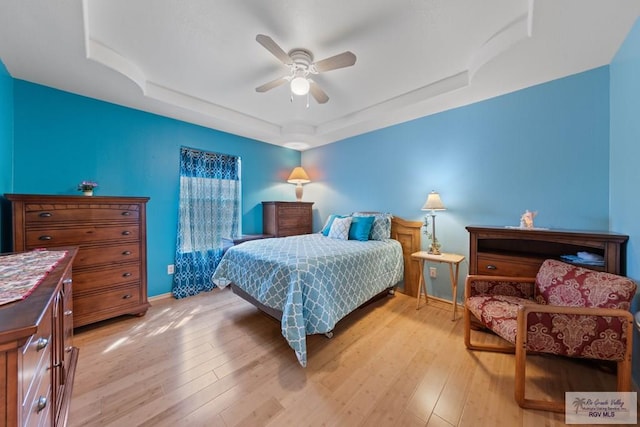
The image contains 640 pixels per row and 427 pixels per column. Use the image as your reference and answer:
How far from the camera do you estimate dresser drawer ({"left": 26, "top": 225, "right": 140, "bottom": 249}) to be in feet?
6.40

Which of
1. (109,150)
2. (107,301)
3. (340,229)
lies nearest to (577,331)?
(340,229)

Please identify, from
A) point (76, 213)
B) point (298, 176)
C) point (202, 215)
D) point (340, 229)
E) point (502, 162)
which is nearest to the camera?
point (76, 213)

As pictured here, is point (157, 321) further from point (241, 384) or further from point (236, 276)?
point (241, 384)

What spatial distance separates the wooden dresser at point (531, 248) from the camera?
5.53 feet

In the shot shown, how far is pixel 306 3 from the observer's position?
1.57m

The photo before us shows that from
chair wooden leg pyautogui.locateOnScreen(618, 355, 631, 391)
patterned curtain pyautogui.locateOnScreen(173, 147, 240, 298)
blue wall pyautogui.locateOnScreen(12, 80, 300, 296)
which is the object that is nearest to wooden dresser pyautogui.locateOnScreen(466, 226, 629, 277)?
chair wooden leg pyautogui.locateOnScreen(618, 355, 631, 391)

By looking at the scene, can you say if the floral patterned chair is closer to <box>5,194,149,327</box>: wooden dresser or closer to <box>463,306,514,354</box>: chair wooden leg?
<box>463,306,514,354</box>: chair wooden leg

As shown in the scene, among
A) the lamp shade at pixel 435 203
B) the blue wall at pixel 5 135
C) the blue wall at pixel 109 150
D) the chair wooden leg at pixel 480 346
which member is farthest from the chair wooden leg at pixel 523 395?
the blue wall at pixel 5 135

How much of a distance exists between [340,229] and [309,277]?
1.41 meters

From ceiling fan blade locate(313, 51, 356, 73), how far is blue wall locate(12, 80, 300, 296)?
7.56ft

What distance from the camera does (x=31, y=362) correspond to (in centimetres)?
76

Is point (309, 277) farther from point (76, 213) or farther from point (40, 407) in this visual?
point (76, 213)

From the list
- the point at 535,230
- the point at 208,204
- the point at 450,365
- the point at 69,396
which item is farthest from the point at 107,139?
the point at 535,230

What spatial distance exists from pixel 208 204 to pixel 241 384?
2.56 m
